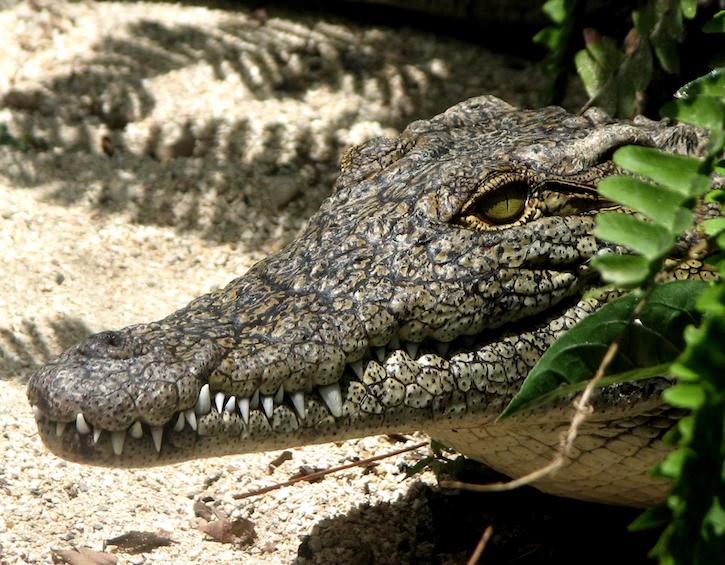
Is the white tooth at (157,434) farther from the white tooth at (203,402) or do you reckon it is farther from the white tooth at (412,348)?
the white tooth at (412,348)

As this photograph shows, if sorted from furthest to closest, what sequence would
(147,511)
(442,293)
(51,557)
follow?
(147,511) < (51,557) < (442,293)

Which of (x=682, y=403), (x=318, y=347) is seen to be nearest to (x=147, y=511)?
(x=318, y=347)

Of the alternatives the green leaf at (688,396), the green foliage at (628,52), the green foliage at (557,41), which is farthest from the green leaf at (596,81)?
the green leaf at (688,396)

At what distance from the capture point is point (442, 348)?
320 centimetres

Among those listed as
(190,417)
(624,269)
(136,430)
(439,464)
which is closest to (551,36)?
(439,464)

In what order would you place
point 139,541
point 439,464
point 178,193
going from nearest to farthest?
point 139,541
point 439,464
point 178,193

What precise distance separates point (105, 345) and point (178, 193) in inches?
124

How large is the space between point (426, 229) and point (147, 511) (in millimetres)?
1496

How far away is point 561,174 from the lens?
11.7ft

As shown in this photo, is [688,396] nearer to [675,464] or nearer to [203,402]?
[675,464]

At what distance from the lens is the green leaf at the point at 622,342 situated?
2494mm

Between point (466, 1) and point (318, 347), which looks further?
point (466, 1)

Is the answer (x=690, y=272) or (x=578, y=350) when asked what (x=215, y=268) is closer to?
(x=690, y=272)

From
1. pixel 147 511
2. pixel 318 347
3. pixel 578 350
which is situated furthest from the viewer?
pixel 147 511
